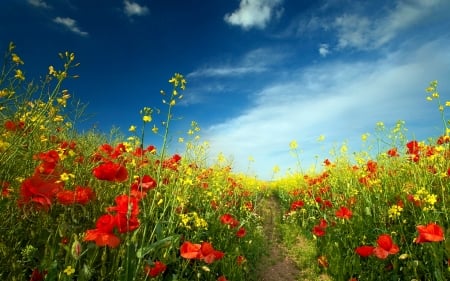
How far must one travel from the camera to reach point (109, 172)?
259cm

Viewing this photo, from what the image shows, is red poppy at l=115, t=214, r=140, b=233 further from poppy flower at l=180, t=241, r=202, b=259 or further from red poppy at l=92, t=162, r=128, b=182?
poppy flower at l=180, t=241, r=202, b=259

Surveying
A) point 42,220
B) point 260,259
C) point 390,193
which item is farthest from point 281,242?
point 42,220

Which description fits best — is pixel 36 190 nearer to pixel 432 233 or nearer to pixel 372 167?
pixel 432 233

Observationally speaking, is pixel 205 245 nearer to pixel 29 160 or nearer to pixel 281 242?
pixel 29 160

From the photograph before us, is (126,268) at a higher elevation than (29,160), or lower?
lower

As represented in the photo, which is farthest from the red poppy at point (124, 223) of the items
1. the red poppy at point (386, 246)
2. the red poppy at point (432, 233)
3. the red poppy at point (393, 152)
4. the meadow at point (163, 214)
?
the red poppy at point (393, 152)

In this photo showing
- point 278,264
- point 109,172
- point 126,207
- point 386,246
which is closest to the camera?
point 126,207

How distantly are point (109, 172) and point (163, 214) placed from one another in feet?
1.88

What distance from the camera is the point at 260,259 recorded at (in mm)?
6301

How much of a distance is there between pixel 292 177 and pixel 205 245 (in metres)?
11.5

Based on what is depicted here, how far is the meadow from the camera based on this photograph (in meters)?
2.63

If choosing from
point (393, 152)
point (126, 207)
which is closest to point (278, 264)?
point (393, 152)

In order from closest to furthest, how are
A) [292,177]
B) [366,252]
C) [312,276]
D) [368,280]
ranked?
[366,252]
[368,280]
[312,276]
[292,177]

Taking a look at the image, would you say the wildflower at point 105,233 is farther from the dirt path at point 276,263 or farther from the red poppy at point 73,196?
the dirt path at point 276,263
